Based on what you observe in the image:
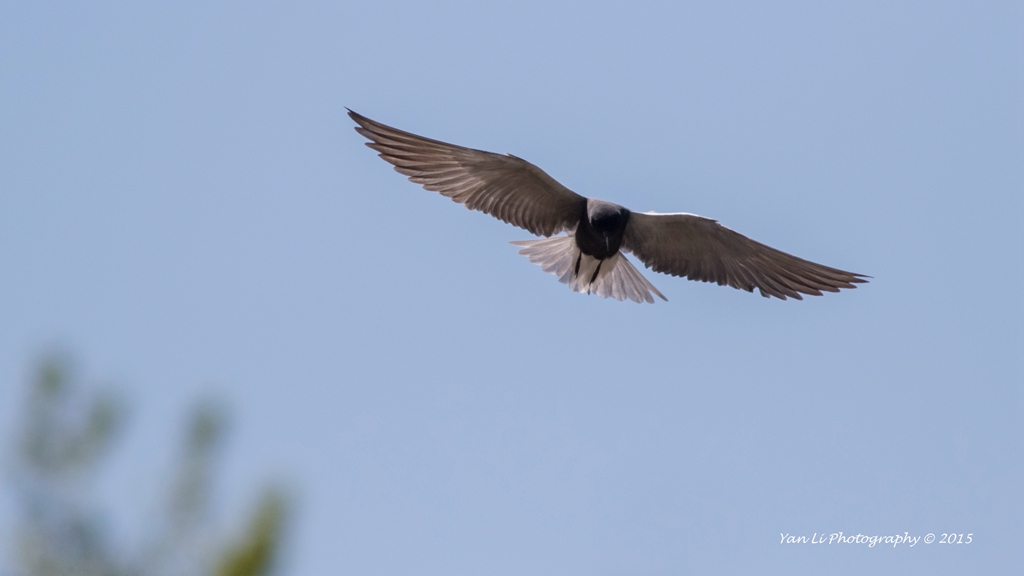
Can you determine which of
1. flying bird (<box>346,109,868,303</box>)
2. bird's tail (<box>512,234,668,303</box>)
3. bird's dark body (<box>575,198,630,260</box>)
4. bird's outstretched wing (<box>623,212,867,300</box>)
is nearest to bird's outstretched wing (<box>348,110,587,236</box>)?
flying bird (<box>346,109,868,303</box>)

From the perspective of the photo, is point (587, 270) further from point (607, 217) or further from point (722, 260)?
point (722, 260)

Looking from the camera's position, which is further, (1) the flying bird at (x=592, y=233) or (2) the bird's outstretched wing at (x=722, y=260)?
(2) the bird's outstretched wing at (x=722, y=260)

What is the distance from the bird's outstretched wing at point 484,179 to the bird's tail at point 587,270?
315 mm

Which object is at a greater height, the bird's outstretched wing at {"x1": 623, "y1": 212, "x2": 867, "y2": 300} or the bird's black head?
the bird's outstretched wing at {"x1": 623, "y1": 212, "x2": 867, "y2": 300}

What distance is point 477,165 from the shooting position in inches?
367

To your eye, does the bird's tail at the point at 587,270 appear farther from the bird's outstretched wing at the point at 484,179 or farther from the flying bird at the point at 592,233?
the bird's outstretched wing at the point at 484,179

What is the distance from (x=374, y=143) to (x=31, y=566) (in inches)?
245

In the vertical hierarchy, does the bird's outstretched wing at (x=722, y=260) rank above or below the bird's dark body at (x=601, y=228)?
above

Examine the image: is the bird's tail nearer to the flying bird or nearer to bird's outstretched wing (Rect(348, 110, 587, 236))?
the flying bird

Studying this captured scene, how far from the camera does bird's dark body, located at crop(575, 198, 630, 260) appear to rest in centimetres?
930

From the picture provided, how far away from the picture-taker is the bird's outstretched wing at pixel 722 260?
9.82 meters

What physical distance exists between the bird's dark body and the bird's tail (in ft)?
0.77

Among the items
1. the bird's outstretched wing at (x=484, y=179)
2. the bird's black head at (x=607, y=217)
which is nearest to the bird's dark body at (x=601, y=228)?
the bird's black head at (x=607, y=217)

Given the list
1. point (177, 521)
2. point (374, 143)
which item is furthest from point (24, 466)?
point (374, 143)
